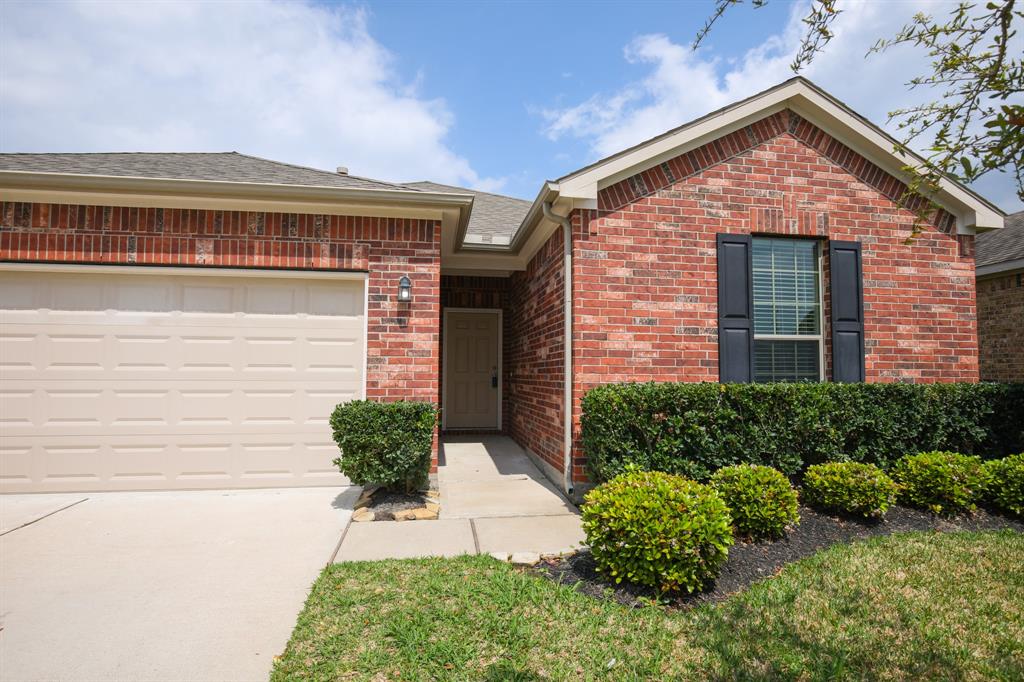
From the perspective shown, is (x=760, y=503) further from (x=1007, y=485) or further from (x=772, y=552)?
(x=1007, y=485)

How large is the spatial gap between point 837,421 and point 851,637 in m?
2.94

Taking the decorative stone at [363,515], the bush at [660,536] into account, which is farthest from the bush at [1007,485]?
the decorative stone at [363,515]

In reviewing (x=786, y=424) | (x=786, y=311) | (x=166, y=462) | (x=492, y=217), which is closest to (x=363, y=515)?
(x=166, y=462)

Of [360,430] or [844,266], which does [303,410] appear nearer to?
[360,430]

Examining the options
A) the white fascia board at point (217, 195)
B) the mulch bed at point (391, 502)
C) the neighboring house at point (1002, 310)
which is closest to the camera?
the mulch bed at point (391, 502)

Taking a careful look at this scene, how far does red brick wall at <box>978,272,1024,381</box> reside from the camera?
8.40 metres

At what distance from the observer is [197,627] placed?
9.27 ft

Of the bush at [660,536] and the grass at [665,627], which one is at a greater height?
the bush at [660,536]

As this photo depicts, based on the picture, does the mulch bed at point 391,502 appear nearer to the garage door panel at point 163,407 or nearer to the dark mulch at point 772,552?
the garage door panel at point 163,407

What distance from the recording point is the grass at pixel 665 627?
7.79ft

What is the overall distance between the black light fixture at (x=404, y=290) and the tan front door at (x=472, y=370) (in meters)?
3.64

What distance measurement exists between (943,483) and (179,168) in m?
8.74

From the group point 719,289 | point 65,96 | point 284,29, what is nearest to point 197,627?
point 719,289

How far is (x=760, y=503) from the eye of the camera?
394 cm
